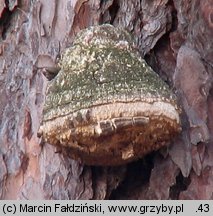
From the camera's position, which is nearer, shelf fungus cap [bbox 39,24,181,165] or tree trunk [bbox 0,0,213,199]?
shelf fungus cap [bbox 39,24,181,165]

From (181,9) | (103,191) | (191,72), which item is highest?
(181,9)

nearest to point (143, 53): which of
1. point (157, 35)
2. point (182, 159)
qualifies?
point (157, 35)

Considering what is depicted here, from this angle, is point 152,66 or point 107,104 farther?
point 152,66

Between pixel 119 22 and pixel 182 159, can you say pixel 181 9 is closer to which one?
pixel 119 22

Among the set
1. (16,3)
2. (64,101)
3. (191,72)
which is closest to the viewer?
(64,101)

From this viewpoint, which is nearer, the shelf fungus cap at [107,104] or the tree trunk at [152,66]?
the shelf fungus cap at [107,104]
